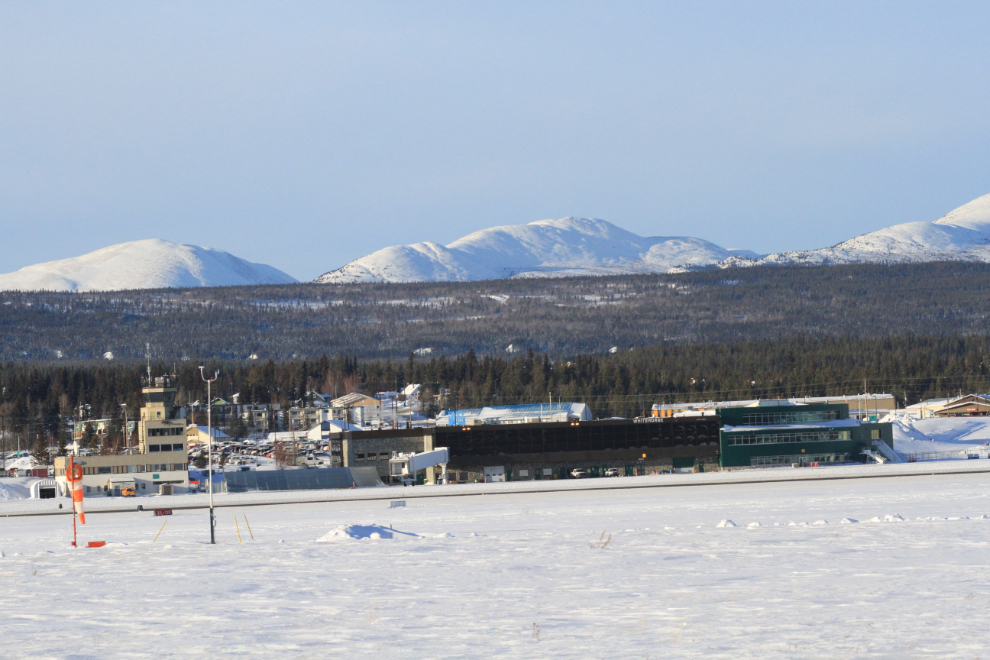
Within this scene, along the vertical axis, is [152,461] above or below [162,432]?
below

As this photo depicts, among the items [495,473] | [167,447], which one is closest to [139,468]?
[167,447]

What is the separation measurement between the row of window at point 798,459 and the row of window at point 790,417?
155 inches

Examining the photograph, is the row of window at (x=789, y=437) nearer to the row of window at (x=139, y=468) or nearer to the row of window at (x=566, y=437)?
the row of window at (x=566, y=437)

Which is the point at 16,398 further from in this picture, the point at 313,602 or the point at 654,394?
the point at 313,602

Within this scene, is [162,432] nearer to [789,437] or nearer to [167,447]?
[167,447]

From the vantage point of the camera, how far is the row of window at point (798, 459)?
358ft

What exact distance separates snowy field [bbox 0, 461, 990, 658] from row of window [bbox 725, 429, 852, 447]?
197ft

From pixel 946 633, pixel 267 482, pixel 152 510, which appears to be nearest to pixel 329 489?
pixel 267 482

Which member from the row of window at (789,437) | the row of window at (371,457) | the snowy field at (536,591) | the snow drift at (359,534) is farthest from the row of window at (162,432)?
the snow drift at (359,534)

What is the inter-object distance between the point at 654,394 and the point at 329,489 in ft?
343

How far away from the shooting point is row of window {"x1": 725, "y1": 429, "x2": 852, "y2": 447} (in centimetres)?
10919

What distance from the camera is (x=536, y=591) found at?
1037 inches

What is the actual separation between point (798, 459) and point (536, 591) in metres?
88.8

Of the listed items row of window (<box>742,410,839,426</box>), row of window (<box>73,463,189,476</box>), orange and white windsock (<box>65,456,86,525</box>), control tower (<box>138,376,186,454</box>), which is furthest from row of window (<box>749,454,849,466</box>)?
orange and white windsock (<box>65,456,86,525</box>)
